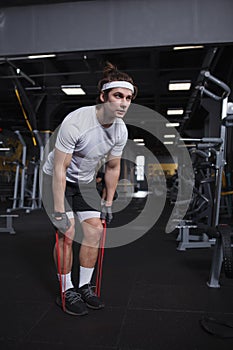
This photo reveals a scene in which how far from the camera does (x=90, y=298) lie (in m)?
1.59

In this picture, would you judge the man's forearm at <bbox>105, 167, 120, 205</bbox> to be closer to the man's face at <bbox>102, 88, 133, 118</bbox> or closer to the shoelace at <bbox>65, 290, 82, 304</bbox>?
the man's face at <bbox>102, 88, 133, 118</bbox>

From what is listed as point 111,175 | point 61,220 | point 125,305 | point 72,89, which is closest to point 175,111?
point 72,89

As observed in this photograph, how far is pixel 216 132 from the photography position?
775 cm

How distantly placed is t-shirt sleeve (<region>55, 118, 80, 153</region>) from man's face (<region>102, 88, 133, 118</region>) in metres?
0.18

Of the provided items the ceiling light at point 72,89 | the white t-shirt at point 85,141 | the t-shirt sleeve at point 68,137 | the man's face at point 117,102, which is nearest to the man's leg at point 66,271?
the white t-shirt at point 85,141

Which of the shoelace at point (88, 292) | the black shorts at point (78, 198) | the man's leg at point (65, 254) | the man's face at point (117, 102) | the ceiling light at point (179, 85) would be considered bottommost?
the shoelace at point (88, 292)

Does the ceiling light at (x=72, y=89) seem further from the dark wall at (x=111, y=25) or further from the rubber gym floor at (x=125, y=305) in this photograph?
the rubber gym floor at (x=125, y=305)

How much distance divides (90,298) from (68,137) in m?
0.81

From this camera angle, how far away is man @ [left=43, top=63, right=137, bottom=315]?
4.70 ft

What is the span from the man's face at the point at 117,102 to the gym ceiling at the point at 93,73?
2299 millimetres

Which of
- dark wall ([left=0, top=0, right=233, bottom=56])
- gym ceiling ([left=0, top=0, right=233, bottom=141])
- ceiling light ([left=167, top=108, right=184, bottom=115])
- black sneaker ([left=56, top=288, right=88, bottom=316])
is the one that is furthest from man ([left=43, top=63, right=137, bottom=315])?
ceiling light ([left=167, top=108, right=184, bottom=115])

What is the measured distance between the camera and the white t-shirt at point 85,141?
1430mm

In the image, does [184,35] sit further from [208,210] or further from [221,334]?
[221,334]

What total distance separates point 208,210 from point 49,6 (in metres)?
2.83
